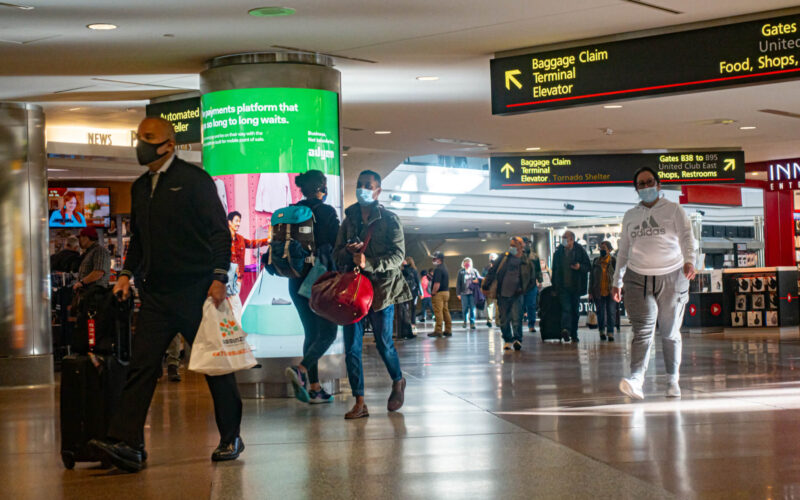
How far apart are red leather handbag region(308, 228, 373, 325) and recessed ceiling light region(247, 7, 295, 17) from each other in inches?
93.5

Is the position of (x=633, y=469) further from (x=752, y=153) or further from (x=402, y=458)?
(x=752, y=153)

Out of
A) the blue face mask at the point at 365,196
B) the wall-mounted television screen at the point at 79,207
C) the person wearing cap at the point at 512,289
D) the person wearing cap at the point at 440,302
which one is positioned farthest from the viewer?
the person wearing cap at the point at 440,302

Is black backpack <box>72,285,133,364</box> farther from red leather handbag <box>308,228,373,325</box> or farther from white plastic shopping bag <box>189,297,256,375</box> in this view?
red leather handbag <box>308,228,373,325</box>

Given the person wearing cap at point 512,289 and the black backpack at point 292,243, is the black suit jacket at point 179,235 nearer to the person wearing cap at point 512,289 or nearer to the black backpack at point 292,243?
the black backpack at point 292,243

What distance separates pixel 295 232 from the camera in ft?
27.4

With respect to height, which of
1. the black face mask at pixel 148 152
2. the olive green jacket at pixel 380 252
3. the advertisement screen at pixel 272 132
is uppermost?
the advertisement screen at pixel 272 132

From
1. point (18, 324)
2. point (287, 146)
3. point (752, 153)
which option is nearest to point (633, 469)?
point (287, 146)

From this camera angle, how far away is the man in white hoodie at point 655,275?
8.20 metres

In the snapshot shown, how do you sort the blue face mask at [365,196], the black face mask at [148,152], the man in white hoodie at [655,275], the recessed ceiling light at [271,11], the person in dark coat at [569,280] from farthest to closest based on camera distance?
the person in dark coat at [569,280], the recessed ceiling light at [271,11], the man in white hoodie at [655,275], the blue face mask at [365,196], the black face mask at [148,152]

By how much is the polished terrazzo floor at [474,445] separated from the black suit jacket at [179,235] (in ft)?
3.46

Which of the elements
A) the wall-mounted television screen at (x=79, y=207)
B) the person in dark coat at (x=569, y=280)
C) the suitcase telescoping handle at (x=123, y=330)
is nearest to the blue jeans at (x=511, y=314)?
the person in dark coat at (x=569, y=280)

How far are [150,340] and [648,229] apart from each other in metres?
4.42

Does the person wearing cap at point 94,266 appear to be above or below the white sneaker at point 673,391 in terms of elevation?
above

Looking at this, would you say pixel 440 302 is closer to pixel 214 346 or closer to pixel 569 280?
pixel 569 280
